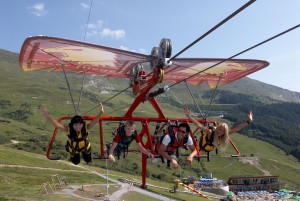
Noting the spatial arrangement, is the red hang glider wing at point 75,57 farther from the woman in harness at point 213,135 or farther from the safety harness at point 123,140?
the woman in harness at point 213,135

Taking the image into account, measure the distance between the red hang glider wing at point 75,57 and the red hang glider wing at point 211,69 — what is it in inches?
99.1

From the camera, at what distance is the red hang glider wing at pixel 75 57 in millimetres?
14023

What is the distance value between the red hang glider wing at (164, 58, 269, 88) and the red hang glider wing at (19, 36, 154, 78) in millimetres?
2517

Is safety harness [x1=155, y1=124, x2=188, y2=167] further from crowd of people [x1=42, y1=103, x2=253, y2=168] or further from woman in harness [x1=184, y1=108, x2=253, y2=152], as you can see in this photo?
woman in harness [x1=184, y1=108, x2=253, y2=152]

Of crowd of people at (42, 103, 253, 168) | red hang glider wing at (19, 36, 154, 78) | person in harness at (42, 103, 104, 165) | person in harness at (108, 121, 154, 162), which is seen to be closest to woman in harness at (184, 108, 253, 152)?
crowd of people at (42, 103, 253, 168)

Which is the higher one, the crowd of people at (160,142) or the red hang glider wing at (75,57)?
the red hang glider wing at (75,57)

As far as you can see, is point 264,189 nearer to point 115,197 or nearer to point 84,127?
point 115,197

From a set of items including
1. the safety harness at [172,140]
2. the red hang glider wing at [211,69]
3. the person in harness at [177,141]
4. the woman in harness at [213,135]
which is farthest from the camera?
the red hang glider wing at [211,69]

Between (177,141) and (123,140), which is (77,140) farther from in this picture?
(177,141)

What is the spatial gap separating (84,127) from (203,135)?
210 inches

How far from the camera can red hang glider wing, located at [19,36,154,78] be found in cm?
1402

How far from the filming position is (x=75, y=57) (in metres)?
16.9

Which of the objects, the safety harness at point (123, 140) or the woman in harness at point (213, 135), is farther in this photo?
the safety harness at point (123, 140)

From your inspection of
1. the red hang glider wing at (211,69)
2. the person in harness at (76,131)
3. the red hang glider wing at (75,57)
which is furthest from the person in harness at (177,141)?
the red hang glider wing at (75,57)
